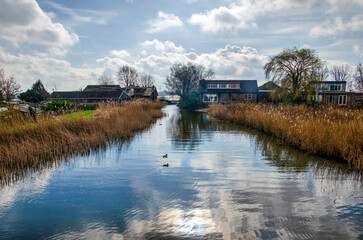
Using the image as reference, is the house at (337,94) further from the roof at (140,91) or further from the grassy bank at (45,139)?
the grassy bank at (45,139)

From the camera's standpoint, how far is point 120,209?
5.66 metres

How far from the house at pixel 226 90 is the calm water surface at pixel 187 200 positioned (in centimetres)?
4611

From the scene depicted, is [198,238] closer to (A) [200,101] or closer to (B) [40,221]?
(B) [40,221]

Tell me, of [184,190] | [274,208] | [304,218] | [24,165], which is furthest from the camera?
[24,165]

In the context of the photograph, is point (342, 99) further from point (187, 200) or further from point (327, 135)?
point (187, 200)

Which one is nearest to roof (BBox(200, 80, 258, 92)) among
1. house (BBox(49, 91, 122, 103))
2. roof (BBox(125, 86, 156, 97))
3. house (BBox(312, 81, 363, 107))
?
house (BBox(312, 81, 363, 107))

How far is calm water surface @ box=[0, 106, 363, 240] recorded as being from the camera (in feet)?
15.6

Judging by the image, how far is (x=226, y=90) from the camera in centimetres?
5650

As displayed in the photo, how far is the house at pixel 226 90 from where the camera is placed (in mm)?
55312

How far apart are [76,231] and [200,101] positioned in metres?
52.9

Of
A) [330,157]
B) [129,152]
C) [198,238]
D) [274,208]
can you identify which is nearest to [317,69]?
[330,157]

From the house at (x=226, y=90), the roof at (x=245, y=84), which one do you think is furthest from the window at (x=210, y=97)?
the roof at (x=245, y=84)

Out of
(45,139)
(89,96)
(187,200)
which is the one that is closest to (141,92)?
(89,96)

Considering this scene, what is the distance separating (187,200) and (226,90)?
2054 inches
